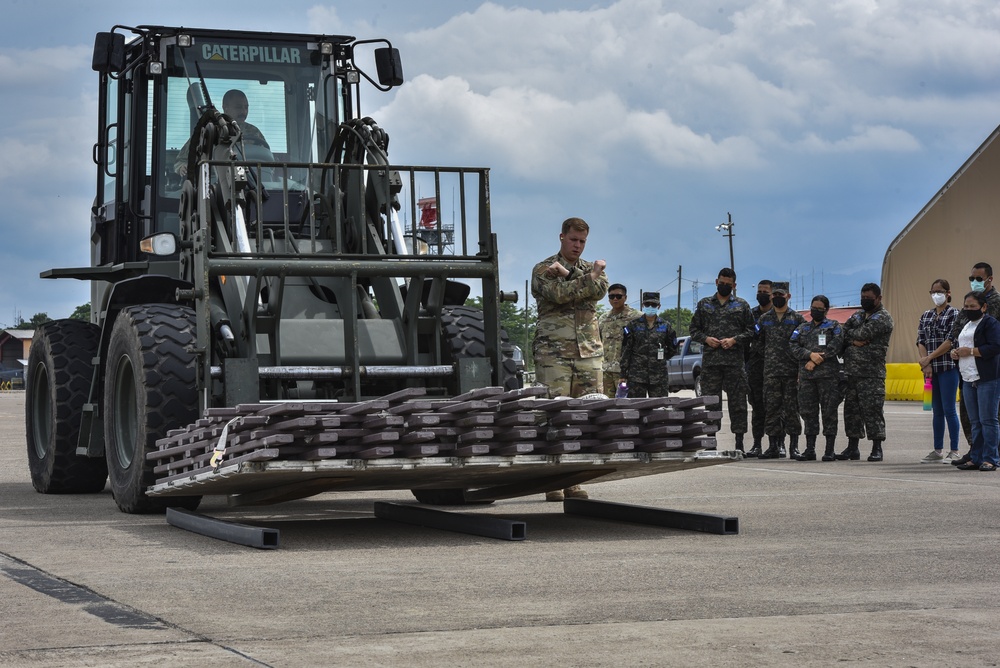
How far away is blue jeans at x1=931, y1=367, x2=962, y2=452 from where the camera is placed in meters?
14.4

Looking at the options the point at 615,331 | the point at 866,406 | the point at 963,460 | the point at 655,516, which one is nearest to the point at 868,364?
the point at 866,406

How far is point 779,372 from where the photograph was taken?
16031mm

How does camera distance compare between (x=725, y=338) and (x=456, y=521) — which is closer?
(x=456, y=521)

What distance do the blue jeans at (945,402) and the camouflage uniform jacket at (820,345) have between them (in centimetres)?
123

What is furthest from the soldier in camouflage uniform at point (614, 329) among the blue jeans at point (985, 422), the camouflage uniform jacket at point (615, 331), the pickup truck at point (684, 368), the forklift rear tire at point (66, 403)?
the pickup truck at point (684, 368)

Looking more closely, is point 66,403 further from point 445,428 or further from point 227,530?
point 445,428

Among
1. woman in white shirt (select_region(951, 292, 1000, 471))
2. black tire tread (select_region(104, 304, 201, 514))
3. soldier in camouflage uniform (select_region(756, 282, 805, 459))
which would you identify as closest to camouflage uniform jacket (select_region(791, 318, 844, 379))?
soldier in camouflage uniform (select_region(756, 282, 805, 459))

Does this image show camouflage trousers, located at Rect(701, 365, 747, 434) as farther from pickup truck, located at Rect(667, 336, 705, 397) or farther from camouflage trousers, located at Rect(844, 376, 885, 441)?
pickup truck, located at Rect(667, 336, 705, 397)

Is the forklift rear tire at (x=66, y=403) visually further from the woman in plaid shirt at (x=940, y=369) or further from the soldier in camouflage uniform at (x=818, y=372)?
the woman in plaid shirt at (x=940, y=369)

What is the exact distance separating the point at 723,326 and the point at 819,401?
1.37m

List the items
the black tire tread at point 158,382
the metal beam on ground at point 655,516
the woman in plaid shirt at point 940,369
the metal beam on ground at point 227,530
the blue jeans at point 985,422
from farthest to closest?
the woman in plaid shirt at point 940,369
the blue jeans at point 985,422
the black tire tread at point 158,382
the metal beam on ground at point 655,516
the metal beam on ground at point 227,530

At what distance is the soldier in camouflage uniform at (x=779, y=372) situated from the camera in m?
16.0

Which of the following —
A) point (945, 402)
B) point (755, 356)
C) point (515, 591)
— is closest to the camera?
point (515, 591)

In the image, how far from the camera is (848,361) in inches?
608
